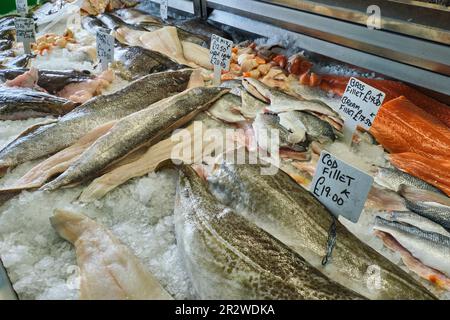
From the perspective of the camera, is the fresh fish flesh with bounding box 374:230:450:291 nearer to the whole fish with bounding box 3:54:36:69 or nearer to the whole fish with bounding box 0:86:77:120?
the whole fish with bounding box 0:86:77:120

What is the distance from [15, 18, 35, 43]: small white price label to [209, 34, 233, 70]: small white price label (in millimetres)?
2267

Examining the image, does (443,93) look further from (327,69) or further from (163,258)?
(163,258)

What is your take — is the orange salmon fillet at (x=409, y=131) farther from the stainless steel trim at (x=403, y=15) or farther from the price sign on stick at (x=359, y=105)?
the stainless steel trim at (x=403, y=15)

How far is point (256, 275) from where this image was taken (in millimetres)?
1607

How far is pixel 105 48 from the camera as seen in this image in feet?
12.8

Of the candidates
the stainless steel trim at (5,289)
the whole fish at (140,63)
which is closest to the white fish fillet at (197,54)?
the whole fish at (140,63)

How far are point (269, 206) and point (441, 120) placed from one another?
1.96 m

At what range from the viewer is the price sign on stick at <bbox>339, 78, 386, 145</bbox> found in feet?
8.65

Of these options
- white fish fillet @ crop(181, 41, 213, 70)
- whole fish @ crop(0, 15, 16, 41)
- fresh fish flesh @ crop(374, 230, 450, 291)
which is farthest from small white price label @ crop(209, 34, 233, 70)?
whole fish @ crop(0, 15, 16, 41)

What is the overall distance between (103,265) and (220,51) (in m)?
2.30

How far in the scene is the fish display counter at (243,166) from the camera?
1.77 meters

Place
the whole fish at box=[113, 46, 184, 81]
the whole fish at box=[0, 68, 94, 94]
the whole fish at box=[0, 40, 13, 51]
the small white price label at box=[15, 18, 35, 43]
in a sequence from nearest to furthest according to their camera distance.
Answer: the whole fish at box=[0, 68, 94, 94], the whole fish at box=[113, 46, 184, 81], the small white price label at box=[15, 18, 35, 43], the whole fish at box=[0, 40, 13, 51]

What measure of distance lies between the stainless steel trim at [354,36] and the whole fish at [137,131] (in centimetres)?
142
